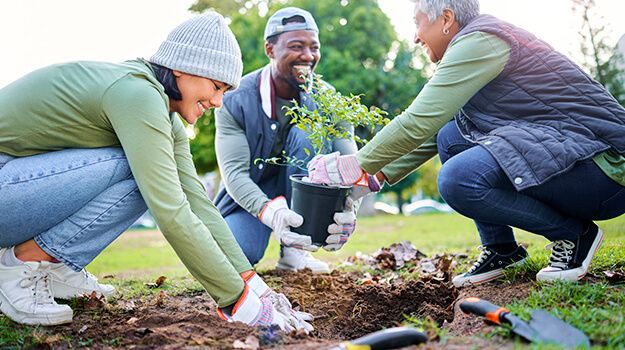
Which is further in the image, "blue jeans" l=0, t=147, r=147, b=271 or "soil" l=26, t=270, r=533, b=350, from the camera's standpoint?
"blue jeans" l=0, t=147, r=147, b=271

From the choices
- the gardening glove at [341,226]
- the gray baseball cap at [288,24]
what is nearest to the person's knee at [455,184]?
the gardening glove at [341,226]

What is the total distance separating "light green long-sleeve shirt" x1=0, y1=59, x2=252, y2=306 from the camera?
6.41 ft

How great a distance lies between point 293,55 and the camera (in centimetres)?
354

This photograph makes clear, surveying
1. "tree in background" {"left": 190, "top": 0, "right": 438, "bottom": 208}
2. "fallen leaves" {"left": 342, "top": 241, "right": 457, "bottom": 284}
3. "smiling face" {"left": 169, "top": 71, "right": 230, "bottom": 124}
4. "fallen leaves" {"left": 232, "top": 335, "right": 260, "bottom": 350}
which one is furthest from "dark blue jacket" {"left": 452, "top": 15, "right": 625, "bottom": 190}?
"tree in background" {"left": 190, "top": 0, "right": 438, "bottom": 208}

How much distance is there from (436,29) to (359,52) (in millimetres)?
11720

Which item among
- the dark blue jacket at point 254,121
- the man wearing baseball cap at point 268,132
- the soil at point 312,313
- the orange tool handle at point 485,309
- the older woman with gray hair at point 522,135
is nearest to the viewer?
the orange tool handle at point 485,309

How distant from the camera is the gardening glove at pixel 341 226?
2.84 m

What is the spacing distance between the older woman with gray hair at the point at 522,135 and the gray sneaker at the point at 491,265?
10.3 inches

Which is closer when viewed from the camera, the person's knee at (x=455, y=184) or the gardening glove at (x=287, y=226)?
the person's knee at (x=455, y=184)

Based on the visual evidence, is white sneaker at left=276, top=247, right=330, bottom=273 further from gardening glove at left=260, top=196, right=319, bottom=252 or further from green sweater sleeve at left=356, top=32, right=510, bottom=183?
green sweater sleeve at left=356, top=32, right=510, bottom=183

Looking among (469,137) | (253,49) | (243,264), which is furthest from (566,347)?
(253,49)

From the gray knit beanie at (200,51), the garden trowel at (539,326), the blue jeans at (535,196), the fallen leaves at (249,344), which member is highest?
the gray knit beanie at (200,51)

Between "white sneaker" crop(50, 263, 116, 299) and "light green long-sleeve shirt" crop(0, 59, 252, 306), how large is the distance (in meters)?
0.67

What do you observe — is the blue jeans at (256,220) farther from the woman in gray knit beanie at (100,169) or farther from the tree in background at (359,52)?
the tree in background at (359,52)
